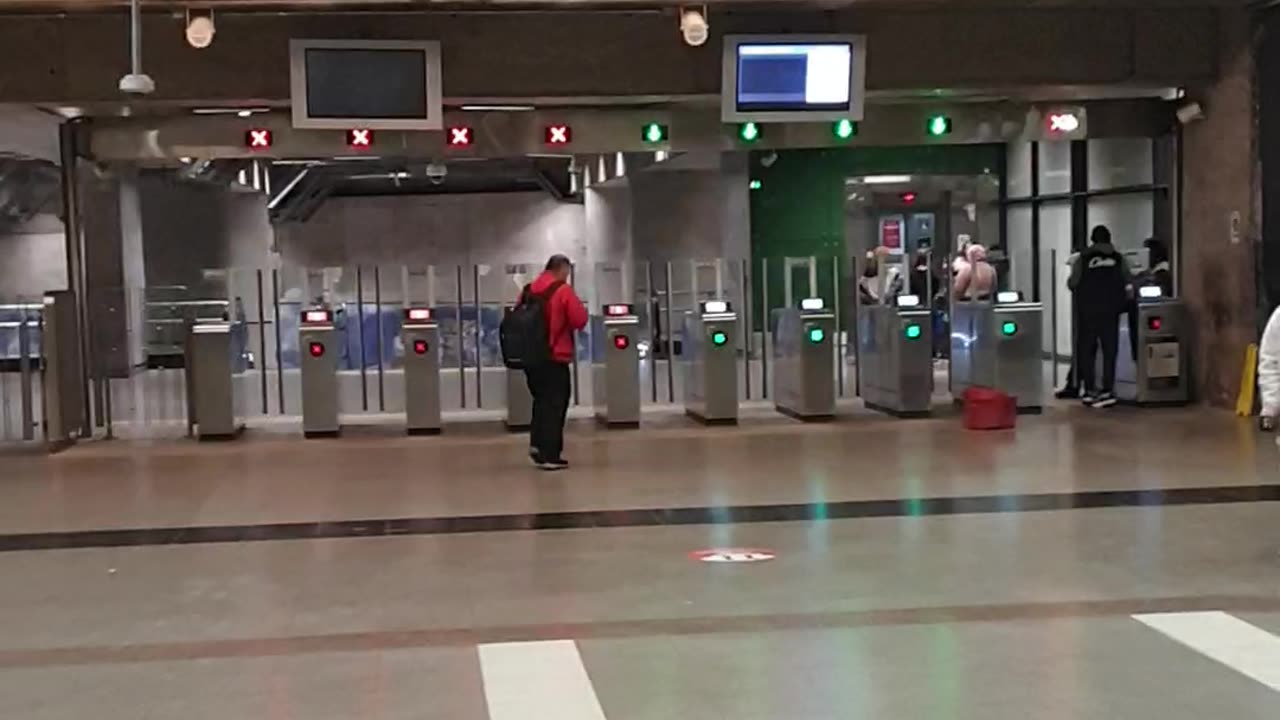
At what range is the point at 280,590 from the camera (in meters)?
7.14

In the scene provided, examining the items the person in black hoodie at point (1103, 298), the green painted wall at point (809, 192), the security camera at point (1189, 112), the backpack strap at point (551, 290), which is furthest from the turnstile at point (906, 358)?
the green painted wall at point (809, 192)

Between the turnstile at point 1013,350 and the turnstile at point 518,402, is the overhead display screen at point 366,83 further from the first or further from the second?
the turnstile at point 1013,350

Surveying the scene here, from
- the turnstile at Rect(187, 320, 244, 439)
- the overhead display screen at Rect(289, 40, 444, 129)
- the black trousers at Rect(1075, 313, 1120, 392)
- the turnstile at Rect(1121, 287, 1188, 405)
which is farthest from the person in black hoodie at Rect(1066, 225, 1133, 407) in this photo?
the turnstile at Rect(187, 320, 244, 439)

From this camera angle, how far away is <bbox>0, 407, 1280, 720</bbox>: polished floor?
5.28 metres

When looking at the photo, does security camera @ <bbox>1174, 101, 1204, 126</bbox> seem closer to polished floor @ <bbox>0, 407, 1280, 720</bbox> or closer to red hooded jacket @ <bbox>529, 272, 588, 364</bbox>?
polished floor @ <bbox>0, 407, 1280, 720</bbox>

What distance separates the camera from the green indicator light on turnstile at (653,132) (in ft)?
45.9

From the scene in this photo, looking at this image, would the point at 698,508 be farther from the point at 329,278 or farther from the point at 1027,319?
the point at 329,278

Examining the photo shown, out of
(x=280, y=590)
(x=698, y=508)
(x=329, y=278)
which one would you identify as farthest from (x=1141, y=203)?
(x=280, y=590)

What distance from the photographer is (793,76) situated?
1218cm

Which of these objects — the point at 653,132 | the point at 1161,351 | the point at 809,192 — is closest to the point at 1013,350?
the point at 1161,351

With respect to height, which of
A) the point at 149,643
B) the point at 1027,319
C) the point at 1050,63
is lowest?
the point at 149,643

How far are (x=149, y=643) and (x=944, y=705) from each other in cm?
330

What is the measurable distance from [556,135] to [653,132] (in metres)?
0.93

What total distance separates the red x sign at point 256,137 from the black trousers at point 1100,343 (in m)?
8.04
